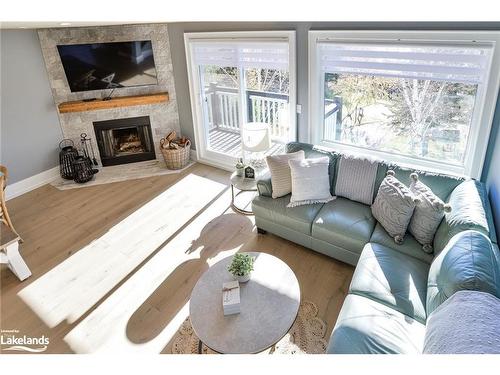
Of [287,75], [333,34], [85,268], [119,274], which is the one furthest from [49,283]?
[333,34]

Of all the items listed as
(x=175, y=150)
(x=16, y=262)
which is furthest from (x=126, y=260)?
(x=175, y=150)

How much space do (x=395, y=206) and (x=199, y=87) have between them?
3.35 meters

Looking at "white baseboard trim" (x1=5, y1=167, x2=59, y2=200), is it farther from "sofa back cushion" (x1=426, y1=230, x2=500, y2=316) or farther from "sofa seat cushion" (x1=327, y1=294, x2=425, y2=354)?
"sofa back cushion" (x1=426, y1=230, x2=500, y2=316)

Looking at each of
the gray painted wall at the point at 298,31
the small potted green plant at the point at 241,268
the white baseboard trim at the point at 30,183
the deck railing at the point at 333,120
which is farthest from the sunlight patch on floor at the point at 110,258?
the white baseboard trim at the point at 30,183

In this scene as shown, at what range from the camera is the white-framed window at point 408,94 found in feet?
9.39

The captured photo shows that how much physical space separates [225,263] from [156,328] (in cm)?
74

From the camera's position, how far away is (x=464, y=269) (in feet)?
6.50

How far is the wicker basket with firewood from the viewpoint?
5075 mm

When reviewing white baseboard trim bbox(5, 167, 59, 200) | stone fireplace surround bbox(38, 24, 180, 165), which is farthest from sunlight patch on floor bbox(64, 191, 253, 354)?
white baseboard trim bbox(5, 167, 59, 200)
